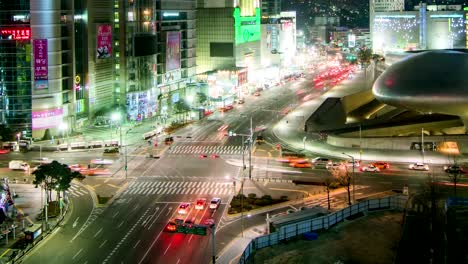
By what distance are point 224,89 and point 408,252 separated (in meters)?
123

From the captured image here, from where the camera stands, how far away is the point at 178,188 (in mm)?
78750

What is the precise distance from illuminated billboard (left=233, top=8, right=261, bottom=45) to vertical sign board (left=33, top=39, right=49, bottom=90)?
79.2 m

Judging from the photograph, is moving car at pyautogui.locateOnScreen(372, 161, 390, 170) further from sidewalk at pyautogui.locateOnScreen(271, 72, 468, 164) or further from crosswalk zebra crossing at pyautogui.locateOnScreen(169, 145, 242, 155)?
crosswalk zebra crossing at pyautogui.locateOnScreen(169, 145, 242, 155)

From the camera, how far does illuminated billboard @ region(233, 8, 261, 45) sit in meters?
181

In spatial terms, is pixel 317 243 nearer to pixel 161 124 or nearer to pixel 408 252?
pixel 408 252

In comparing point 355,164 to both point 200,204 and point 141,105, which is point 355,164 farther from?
point 141,105

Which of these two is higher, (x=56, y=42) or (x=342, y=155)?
(x=56, y=42)

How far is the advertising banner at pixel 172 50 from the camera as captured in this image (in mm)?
150125

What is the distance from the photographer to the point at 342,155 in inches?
3799

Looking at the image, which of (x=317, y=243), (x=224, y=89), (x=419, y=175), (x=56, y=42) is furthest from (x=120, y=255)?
(x=224, y=89)

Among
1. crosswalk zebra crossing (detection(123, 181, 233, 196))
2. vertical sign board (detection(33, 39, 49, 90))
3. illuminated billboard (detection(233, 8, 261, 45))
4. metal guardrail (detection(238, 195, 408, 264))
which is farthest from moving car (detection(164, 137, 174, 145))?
illuminated billboard (detection(233, 8, 261, 45))

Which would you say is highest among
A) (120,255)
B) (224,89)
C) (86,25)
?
(86,25)

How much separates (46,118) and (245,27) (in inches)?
3541

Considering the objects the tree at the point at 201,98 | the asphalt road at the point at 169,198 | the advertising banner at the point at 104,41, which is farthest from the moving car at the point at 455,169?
the tree at the point at 201,98
